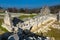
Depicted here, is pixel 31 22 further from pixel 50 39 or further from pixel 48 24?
pixel 50 39

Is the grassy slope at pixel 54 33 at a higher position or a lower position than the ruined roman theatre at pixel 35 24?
lower

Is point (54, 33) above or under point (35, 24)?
under

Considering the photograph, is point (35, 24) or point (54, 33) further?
point (35, 24)

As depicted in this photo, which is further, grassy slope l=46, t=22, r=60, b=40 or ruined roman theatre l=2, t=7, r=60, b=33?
ruined roman theatre l=2, t=7, r=60, b=33

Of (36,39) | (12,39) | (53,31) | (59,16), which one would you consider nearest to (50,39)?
(36,39)

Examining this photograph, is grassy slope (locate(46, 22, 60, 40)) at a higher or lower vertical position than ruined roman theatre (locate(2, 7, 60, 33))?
lower

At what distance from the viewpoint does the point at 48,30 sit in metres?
68.2

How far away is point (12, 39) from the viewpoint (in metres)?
44.0

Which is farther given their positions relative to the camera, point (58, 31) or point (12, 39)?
point (58, 31)

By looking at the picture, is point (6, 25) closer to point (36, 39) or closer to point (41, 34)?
point (41, 34)

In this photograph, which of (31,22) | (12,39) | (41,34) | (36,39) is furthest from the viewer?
(31,22)

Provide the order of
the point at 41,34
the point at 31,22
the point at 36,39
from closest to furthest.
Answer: the point at 36,39, the point at 41,34, the point at 31,22

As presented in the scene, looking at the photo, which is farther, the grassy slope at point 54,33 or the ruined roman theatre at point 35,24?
the ruined roman theatre at point 35,24

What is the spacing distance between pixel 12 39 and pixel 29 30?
2401 centimetres
